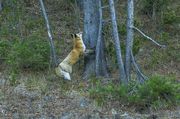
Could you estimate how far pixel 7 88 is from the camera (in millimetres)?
10883

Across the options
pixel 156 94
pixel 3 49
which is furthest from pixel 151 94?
pixel 3 49

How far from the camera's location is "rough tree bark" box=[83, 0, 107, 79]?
475 inches

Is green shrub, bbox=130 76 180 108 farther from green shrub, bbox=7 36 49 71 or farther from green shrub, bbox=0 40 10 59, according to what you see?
green shrub, bbox=0 40 10 59

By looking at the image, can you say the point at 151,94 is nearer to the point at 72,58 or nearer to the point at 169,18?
the point at 72,58

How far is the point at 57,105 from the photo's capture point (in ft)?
31.7

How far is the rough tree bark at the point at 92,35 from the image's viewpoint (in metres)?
12.1

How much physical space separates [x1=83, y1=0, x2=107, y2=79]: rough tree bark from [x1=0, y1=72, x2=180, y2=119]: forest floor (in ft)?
3.39

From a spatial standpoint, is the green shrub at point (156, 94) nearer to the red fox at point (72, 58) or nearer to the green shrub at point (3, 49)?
the red fox at point (72, 58)

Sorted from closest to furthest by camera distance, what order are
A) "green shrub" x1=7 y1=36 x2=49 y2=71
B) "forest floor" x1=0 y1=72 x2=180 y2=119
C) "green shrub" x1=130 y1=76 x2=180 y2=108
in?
"forest floor" x1=0 y1=72 x2=180 y2=119 → "green shrub" x1=130 y1=76 x2=180 y2=108 → "green shrub" x1=7 y1=36 x2=49 y2=71

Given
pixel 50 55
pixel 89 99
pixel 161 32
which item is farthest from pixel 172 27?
pixel 89 99

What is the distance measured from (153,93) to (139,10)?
9398 millimetres

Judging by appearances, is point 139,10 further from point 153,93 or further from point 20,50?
point 153,93

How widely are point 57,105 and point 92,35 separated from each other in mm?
3158

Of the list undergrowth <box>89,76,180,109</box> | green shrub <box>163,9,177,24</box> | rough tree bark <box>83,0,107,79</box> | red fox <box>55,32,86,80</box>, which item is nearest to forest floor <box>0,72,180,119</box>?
undergrowth <box>89,76,180,109</box>
